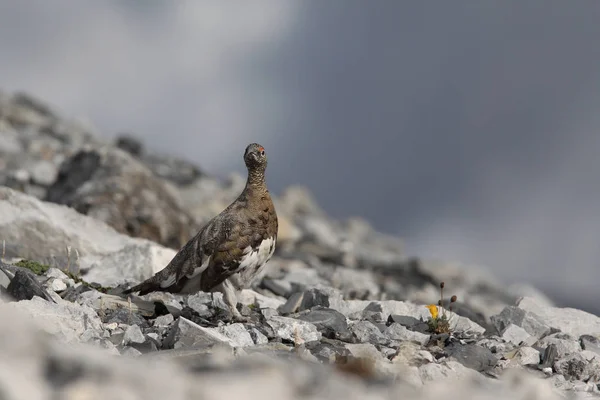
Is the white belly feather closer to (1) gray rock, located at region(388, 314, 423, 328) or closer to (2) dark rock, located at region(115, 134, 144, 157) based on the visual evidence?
(1) gray rock, located at region(388, 314, 423, 328)

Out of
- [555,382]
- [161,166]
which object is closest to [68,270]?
[555,382]

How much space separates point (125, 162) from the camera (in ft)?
A: 63.7

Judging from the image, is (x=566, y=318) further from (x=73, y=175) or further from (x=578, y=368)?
(x=73, y=175)

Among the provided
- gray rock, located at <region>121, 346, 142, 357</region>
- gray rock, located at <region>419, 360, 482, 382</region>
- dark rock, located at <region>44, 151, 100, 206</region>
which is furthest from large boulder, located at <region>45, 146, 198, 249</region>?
gray rock, located at <region>419, 360, 482, 382</region>

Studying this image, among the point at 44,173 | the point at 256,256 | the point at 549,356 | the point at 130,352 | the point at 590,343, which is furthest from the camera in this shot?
the point at 44,173

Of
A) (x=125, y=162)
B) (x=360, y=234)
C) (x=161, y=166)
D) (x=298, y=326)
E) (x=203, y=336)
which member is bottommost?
(x=203, y=336)

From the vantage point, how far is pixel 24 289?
8430 mm

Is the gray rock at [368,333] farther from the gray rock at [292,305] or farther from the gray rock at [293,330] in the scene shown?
the gray rock at [292,305]

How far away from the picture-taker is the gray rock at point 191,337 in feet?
25.2

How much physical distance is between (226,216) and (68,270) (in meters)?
3.13

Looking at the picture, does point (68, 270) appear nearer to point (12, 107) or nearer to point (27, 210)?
point (27, 210)

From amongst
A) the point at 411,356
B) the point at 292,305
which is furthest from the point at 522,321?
the point at 411,356

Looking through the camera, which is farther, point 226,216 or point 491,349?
point 226,216

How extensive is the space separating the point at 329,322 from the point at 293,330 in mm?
637
